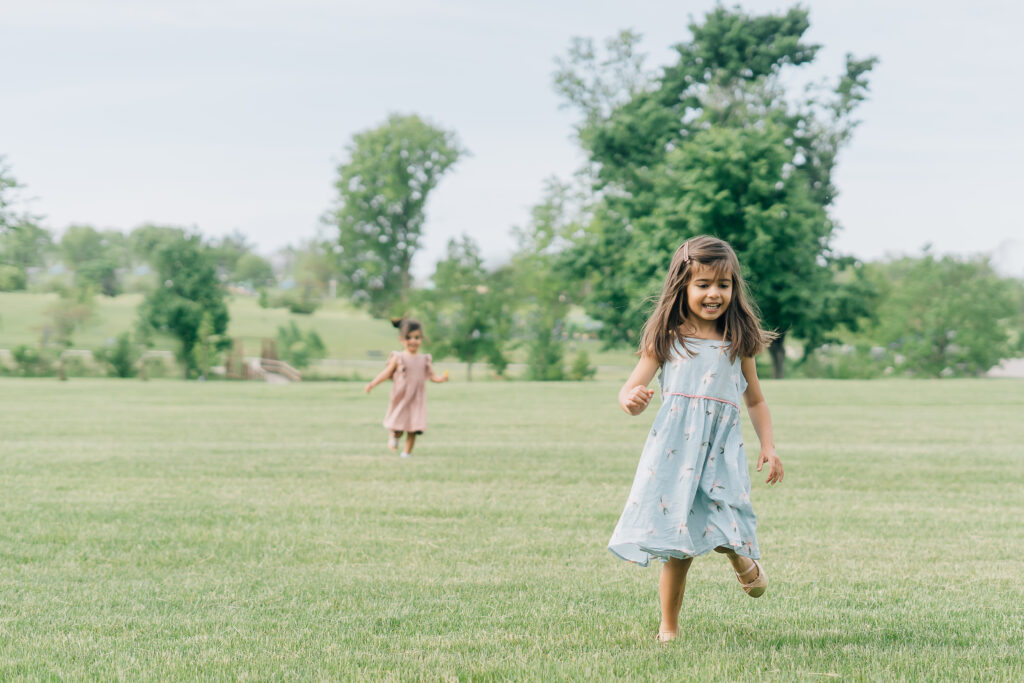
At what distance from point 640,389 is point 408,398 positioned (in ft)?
31.2

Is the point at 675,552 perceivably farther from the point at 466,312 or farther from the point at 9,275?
the point at 466,312

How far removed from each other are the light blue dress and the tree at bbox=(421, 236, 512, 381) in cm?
4230

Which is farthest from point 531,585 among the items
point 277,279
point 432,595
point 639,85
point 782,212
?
point 277,279

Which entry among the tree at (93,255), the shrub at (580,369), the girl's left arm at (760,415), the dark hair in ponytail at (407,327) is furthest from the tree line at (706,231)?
the girl's left arm at (760,415)

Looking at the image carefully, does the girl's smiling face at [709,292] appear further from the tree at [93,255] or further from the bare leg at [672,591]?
the tree at [93,255]

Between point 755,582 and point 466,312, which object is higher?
point 466,312

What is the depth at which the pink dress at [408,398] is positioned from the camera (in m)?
13.7

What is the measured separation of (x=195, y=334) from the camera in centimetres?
5544

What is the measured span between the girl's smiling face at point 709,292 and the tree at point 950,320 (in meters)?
61.5

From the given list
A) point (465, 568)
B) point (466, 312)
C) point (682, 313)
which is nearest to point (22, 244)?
point (466, 312)

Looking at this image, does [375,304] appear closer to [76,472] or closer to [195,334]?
[195,334]

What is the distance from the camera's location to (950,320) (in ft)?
203

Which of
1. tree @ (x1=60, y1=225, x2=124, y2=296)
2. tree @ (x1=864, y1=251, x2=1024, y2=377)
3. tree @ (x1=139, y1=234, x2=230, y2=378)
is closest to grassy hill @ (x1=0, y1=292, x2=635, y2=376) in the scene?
tree @ (x1=139, y1=234, x2=230, y2=378)

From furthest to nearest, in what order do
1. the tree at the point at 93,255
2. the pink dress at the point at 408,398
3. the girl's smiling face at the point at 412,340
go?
1. the tree at the point at 93,255
2. the girl's smiling face at the point at 412,340
3. the pink dress at the point at 408,398
